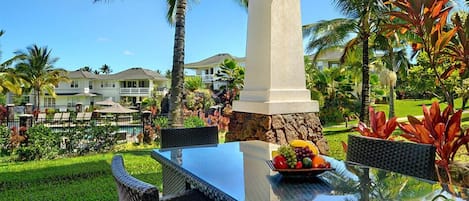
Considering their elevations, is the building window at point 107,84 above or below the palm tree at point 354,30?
below

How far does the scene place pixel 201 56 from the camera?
36406mm

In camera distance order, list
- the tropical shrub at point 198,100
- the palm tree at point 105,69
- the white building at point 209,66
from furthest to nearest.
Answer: the palm tree at point 105,69 < the white building at point 209,66 < the tropical shrub at point 198,100

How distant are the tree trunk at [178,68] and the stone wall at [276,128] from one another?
2021 mm

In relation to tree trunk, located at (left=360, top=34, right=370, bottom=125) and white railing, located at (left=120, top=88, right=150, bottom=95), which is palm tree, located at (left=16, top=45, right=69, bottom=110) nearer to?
white railing, located at (left=120, top=88, right=150, bottom=95)

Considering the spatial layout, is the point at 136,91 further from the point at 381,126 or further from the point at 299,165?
the point at 299,165

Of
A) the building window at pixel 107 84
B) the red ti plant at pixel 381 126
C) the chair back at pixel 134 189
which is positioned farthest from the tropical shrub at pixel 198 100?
the building window at pixel 107 84

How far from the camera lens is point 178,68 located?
7109 millimetres

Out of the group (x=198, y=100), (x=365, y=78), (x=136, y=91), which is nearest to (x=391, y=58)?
(x=365, y=78)

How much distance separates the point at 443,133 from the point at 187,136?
2340 mm

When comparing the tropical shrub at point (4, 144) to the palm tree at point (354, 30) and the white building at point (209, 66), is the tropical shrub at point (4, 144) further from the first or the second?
the white building at point (209, 66)

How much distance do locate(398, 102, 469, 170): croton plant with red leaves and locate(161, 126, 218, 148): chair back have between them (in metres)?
1.98

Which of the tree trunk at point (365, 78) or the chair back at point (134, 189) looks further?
the tree trunk at point (365, 78)

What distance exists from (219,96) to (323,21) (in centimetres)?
1088

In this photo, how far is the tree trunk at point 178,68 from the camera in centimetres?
702
